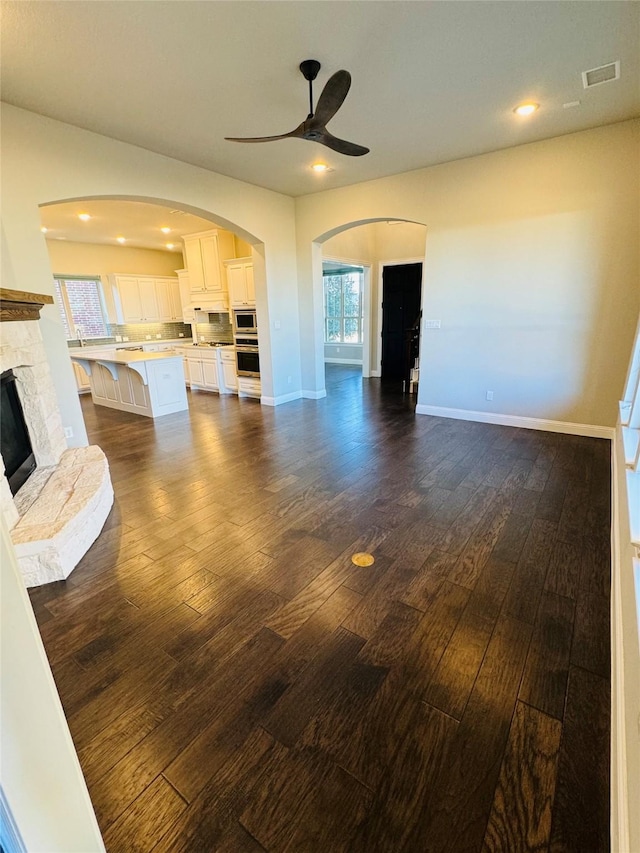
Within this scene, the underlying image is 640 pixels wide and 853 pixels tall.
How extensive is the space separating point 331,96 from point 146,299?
Answer: 24.8 ft

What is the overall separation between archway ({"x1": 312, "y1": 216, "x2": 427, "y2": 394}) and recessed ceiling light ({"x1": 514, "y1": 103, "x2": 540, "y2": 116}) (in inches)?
121

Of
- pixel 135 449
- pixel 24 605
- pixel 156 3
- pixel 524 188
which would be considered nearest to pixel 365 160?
pixel 524 188

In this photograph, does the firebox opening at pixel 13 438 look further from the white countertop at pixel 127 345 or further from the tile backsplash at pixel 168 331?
the tile backsplash at pixel 168 331

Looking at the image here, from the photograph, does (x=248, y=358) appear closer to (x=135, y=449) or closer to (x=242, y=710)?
(x=135, y=449)

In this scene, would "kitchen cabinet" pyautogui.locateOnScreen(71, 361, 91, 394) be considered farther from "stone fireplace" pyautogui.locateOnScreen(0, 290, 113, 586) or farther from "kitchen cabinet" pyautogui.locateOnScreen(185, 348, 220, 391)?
"stone fireplace" pyautogui.locateOnScreen(0, 290, 113, 586)

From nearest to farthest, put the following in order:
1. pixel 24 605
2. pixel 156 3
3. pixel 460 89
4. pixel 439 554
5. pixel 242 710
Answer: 1. pixel 24 605
2. pixel 242 710
3. pixel 156 3
4. pixel 439 554
5. pixel 460 89

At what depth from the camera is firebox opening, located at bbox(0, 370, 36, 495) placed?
8.48ft

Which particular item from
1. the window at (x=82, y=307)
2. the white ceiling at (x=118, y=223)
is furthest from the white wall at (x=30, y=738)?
the window at (x=82, y=307)

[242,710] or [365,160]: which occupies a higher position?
[365,160]

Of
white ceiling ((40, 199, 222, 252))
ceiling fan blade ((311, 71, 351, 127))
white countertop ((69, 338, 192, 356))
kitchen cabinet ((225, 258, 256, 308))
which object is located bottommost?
white countertop ((69, 338, 192, 356))

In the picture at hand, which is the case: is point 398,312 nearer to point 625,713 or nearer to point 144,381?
point 144,381

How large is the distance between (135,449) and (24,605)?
3.95m

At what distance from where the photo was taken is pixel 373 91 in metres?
2.84

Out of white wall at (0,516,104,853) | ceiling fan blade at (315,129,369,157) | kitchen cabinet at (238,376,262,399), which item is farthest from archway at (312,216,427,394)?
white wall at (0,516,104,853)
